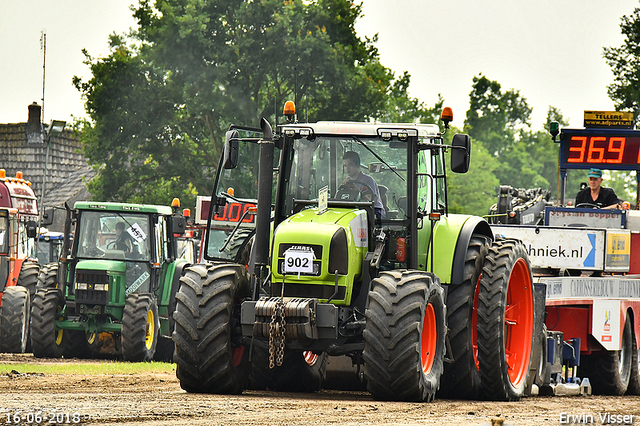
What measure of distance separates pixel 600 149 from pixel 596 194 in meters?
0.80

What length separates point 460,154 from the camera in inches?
418

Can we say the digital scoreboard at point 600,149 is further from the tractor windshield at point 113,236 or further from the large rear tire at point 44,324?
the large rear tire at point 44,324

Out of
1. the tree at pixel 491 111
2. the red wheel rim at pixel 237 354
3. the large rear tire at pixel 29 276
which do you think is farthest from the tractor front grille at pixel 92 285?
the tree at pixel 491 111

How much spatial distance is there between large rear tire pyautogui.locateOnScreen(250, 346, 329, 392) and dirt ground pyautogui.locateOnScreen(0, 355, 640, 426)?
0.27 m

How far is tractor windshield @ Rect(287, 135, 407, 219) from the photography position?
10.7 metres

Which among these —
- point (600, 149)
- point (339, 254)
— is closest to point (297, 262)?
point (339, 254)

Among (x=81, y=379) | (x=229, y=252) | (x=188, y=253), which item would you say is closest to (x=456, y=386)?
(x=229, y=252)

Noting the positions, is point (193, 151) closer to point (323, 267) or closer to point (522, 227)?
point (522, 227)

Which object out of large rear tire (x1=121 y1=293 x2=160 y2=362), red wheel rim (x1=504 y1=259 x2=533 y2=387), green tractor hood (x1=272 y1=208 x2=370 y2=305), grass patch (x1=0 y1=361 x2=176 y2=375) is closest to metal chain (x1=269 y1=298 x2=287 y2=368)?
green tractor hood (x1=272 y1=208 x2=370 y2=305)

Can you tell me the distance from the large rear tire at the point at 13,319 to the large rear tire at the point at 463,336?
1035 centimetres

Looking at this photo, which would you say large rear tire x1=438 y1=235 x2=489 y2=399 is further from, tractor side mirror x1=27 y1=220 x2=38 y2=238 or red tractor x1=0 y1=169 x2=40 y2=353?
tractor side mirror x1=27 y1=220 x2=38 y2=238

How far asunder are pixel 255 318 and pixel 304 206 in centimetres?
144

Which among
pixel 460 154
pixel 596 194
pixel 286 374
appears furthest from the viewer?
pixel 596 194

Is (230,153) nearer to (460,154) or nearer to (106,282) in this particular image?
(460,154)
